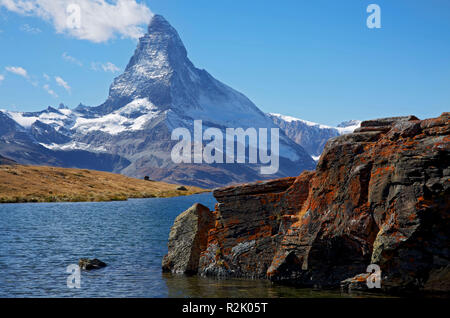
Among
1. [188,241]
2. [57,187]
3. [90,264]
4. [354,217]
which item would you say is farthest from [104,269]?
[57,187]

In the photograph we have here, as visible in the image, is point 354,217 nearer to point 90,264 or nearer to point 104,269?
point 104,269

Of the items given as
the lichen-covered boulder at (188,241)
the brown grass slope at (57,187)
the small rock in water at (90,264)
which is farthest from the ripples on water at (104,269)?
the brown grass slope at (57,187)

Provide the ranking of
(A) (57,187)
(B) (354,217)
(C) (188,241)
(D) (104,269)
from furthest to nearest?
(A) (57,187), (D) (104,269), (C) (188,241), (B) (354,217)

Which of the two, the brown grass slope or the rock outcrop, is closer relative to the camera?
the rock outcrop

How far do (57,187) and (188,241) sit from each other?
418ft

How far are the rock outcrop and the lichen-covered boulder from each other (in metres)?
1.14

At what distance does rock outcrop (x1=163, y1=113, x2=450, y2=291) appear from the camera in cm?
2144

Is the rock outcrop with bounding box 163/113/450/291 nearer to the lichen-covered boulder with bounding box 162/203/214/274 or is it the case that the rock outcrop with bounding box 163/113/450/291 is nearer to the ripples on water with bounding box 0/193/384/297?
the lichen-covered boulder with bounding box 162/203/214/274

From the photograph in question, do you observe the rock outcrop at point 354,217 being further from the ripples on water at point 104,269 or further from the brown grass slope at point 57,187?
the brown grass slope at point 57,187

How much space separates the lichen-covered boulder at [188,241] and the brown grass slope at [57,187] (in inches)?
3948

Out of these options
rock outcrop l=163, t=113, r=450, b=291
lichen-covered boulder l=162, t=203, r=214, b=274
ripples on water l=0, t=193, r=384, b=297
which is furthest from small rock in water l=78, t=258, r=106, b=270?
rock outcrop l=163, t=113, r=450, b=291

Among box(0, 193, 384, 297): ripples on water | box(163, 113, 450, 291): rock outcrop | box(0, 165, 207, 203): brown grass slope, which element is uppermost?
box(0, 165, 207, 203): brown grass slope

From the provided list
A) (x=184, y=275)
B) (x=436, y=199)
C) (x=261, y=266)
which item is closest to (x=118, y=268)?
(x=184, y=275)

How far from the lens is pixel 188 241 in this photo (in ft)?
105
